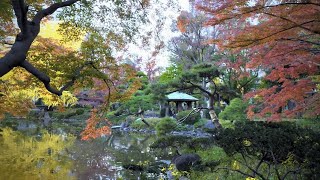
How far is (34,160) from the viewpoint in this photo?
25.6 ft

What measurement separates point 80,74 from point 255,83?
17162mm

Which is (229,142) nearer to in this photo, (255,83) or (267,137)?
(267,137)

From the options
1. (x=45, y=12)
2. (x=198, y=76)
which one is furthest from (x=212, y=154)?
(x=45, y=12)

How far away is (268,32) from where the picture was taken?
380 cm

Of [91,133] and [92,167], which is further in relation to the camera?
[92,167]

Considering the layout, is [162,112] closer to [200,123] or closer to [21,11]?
[200,123]

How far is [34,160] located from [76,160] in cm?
112

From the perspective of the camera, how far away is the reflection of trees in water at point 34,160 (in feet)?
21.0

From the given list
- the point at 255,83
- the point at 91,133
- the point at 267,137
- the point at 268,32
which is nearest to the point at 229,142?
the point at 267,137

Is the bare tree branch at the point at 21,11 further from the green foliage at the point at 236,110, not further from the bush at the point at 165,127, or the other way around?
the green foliage at the point at 236,110

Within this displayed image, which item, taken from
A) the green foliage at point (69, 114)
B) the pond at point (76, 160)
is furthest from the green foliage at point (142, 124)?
the green foliage at point (69, 114)

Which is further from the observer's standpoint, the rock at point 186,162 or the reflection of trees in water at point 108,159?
the reflection of trees in water at point 108,159

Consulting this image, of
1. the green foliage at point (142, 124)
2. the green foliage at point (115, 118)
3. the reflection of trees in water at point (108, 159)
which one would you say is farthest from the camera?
the green foliage at point (115, 118)

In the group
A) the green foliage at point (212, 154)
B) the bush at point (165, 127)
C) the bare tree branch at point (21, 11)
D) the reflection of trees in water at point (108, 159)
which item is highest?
the bare tree branch at point (21, 11)
